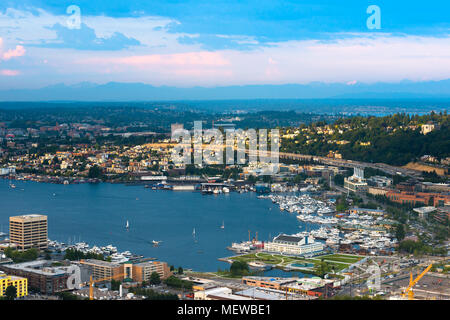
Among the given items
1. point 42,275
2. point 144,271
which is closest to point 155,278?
point 144,271

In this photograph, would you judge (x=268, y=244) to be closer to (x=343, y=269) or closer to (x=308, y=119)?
(x=343, y=269)

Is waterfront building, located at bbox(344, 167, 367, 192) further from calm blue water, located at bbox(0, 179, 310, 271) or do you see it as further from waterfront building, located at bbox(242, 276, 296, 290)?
waterfront building, located at bbox(242, 276, 296, 290)

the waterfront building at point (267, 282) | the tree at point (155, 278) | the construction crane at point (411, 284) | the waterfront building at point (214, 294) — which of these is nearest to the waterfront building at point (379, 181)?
the construction crane at point (411, 284)

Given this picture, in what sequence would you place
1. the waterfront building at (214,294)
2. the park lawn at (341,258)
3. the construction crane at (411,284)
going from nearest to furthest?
the waterfront building at (214,294)
the construction crane at (411,284)
the park lawn at (341,258)

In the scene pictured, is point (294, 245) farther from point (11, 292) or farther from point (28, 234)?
point (11, 292)

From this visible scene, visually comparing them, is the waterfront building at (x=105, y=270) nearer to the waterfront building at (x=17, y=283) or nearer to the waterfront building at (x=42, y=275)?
the waterfront building at (x=42, y=275)

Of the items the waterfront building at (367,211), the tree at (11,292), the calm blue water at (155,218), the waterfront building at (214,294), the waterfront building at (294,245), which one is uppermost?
the waterfront building at (214,294)

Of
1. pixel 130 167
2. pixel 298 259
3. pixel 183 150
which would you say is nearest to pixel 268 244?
pixel 298 259

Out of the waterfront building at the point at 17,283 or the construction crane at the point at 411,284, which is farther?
the waterfront building at the point at 17,283
